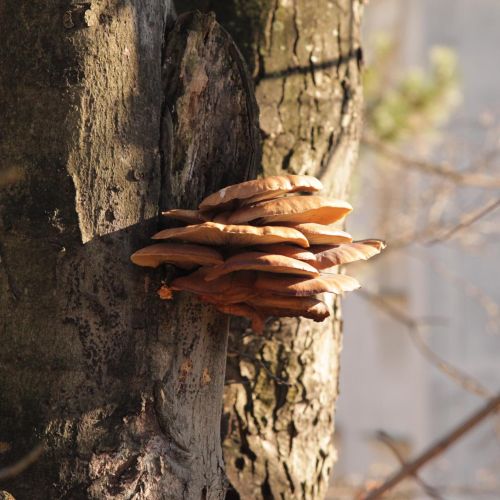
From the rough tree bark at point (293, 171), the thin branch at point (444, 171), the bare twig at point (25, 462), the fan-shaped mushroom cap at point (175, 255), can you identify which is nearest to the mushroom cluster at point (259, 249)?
the fan-shaped mushroom cap at point (175, 255)

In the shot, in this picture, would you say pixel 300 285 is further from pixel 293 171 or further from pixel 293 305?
pixel 293 171

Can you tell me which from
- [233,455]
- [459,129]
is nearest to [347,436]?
[459,129]

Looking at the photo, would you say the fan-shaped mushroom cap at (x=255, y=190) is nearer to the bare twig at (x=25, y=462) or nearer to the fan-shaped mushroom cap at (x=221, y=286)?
the fan-shaped mushroom cap at (x=221, y=286)

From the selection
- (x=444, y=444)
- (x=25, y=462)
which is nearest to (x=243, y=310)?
(x=25, y=462)

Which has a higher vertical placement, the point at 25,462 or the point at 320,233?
the point at 320,233

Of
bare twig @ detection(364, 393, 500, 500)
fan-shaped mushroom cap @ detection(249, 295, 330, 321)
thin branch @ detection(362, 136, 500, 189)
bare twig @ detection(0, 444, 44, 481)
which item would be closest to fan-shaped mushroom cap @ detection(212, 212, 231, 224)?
fan-shaped mushroom cap @ detection(249, 295, 330, 321)

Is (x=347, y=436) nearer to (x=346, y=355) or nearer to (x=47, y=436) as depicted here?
(x=346, y=355)
